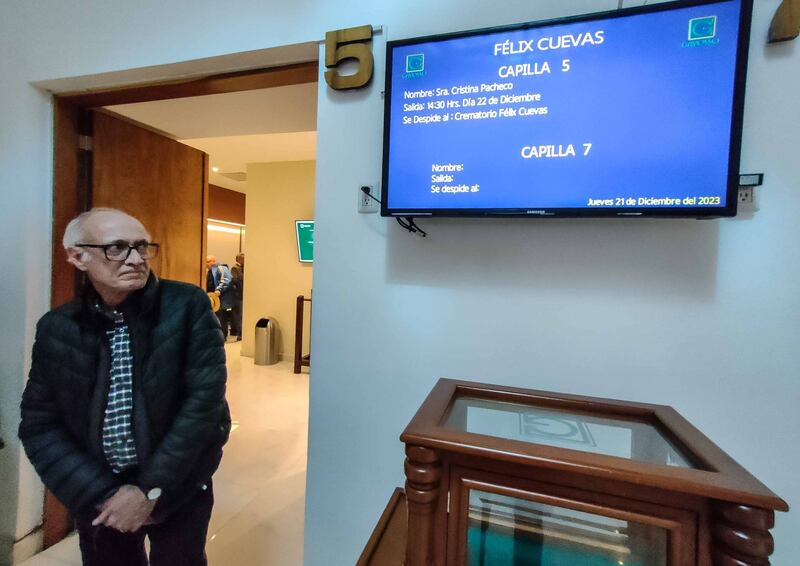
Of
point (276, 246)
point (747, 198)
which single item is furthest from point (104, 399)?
point (276, 246)

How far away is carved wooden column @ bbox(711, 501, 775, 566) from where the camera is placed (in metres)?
0.44

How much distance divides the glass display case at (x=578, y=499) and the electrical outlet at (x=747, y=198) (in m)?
0.63

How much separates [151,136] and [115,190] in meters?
0.43

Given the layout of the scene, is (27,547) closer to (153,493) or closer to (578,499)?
(153,493)

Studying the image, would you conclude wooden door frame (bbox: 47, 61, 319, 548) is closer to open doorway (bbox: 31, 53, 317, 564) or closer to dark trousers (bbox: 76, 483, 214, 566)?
open doorway (bbox: 31, 53, 317, 564)

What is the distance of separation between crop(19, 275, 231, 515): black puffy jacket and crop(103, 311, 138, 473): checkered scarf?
2 cm

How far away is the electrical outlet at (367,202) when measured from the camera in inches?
48.7

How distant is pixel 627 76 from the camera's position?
3.00 feet

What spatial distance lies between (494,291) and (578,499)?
68 cm

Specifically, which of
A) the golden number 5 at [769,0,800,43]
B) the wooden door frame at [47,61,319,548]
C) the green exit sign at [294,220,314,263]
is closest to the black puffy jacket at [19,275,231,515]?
the wooden door frame at [47,61,319,548]

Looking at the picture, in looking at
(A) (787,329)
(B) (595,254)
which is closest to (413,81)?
(B) (595,254)

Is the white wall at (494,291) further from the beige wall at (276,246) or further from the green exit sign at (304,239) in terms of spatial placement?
the beige wall at (276,246)

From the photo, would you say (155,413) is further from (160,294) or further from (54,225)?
(54,225)

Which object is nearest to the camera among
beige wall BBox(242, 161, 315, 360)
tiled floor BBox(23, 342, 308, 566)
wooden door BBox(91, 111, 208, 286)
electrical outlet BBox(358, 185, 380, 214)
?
electrical outlet BBox(358, 185, 380, 214)
